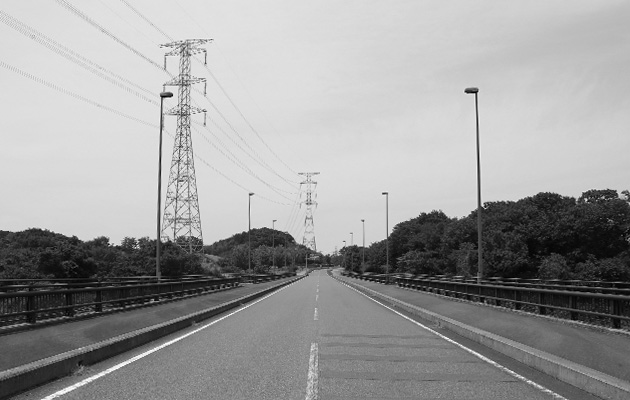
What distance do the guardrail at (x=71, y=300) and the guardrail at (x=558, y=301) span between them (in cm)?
1384

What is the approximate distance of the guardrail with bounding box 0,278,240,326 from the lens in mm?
15383

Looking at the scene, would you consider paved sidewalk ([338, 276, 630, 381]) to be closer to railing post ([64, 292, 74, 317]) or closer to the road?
the road

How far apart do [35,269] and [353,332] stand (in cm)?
4465

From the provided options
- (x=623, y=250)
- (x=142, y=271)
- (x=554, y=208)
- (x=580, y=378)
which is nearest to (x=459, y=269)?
(x=554, y=208)

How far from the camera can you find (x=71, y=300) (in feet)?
58.9

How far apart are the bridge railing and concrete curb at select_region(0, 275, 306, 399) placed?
36.4ft

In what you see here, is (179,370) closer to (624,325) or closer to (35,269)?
(624,325)

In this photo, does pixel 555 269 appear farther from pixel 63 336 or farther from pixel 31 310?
pixel 63 336

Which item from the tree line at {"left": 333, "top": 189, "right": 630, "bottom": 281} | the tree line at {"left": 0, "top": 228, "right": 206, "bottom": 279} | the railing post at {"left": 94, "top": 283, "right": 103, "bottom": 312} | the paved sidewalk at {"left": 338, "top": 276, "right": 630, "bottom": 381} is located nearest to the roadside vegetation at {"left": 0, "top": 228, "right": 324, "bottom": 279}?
the tree line at {"left": 0, "top": 228, "right": 206, "bottom": 279}

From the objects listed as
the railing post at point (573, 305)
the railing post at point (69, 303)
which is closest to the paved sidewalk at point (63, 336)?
the railing post at point (69, 303)

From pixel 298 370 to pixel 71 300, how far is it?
983 centimetres

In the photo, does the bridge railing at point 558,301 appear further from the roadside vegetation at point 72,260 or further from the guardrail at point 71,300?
the roadside vegetation at point 72,260

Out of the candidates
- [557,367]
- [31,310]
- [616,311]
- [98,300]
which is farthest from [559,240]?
[31,310]

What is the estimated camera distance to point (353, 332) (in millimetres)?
17609
